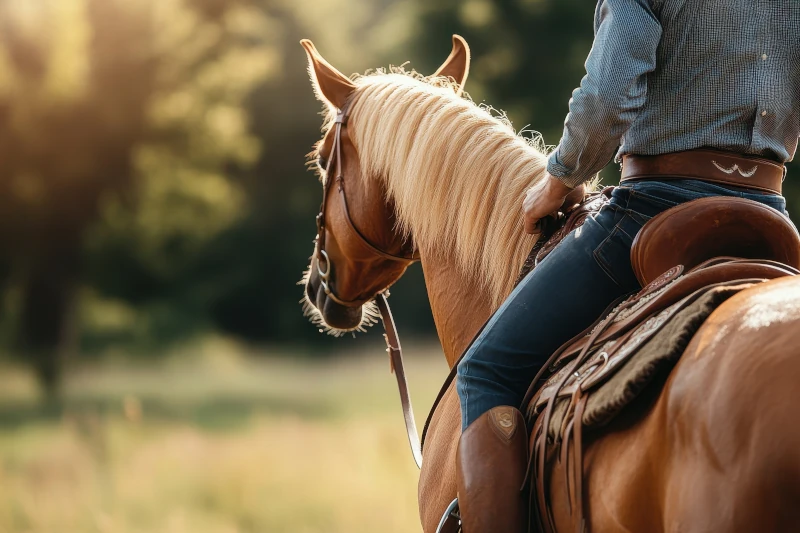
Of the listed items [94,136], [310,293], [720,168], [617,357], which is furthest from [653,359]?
[94,136]

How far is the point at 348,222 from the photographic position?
3.46 meters

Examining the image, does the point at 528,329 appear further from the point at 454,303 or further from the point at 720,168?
the point at 454,303

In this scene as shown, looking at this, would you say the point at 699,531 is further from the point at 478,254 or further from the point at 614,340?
the point at 478,254

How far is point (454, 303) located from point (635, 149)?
957 millimetres

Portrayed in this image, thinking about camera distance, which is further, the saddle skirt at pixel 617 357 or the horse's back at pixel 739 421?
the saddle skirt at pixel 617 357

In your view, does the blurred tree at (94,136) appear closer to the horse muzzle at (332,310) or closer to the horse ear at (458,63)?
the horse muzzle at (332,310)

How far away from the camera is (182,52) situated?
18594mm

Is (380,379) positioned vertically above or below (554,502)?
below

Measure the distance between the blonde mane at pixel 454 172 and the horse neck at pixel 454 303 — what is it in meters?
0.04

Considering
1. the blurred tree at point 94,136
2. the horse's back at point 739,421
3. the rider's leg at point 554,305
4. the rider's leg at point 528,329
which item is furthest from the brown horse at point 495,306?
the blurred tree at point 94,136

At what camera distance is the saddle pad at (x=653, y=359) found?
1775 millimetres

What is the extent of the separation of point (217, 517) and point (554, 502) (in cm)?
590

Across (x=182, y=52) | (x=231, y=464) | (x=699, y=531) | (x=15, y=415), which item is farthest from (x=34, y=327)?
(x=699, y=531)

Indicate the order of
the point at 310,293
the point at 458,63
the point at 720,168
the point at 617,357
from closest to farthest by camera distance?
the point at 617,357 → the point at 720,168 → the point at 458,63 → the point at 310,293
